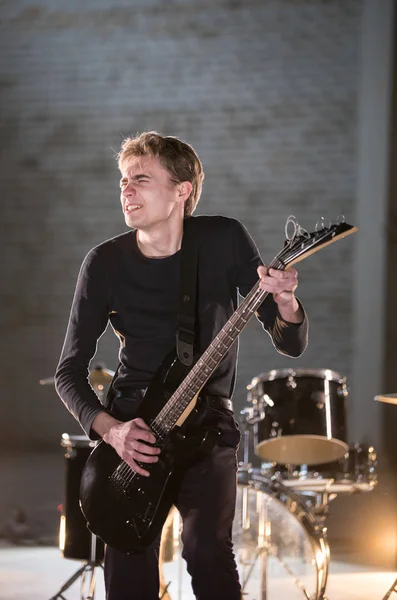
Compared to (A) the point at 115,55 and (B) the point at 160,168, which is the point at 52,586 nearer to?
(B) the point at 160,168

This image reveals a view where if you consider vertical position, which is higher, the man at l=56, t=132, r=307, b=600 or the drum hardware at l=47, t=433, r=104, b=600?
the man at l=56, t=132, r=307, b=600

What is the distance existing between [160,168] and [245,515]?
96.5 inches

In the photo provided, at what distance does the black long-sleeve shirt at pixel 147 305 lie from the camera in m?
2.91

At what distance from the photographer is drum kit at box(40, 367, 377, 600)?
461 cm

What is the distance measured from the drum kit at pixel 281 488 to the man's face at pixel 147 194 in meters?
1.91

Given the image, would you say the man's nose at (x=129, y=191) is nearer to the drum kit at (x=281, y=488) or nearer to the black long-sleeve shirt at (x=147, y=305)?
the black long-sleeve shirt at (x=147, y=305)

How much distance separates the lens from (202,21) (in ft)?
26.0

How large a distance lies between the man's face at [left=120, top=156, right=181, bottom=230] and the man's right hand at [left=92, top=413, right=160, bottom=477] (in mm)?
681

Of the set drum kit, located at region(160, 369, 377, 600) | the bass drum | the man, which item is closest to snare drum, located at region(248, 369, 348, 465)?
drum kit, located at region(160, 369, 377, 600)

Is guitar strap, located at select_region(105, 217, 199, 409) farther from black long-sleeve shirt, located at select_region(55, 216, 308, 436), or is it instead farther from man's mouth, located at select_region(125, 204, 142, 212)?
man's mouth, located at select_region(125, 204, 142, 212)

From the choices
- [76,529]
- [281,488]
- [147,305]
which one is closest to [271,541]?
[281,488]

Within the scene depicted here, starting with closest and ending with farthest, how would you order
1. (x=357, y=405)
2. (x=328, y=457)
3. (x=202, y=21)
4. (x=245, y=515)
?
1. (x=245, y=515)
2. (x=328, y=457)
3. (x=357, y=405)
4. (x=202, y=21)

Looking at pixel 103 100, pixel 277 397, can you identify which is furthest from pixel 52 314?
pixel 277 397

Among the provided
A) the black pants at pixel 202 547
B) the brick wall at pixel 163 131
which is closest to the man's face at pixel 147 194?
the black pants at pixel 202 547
